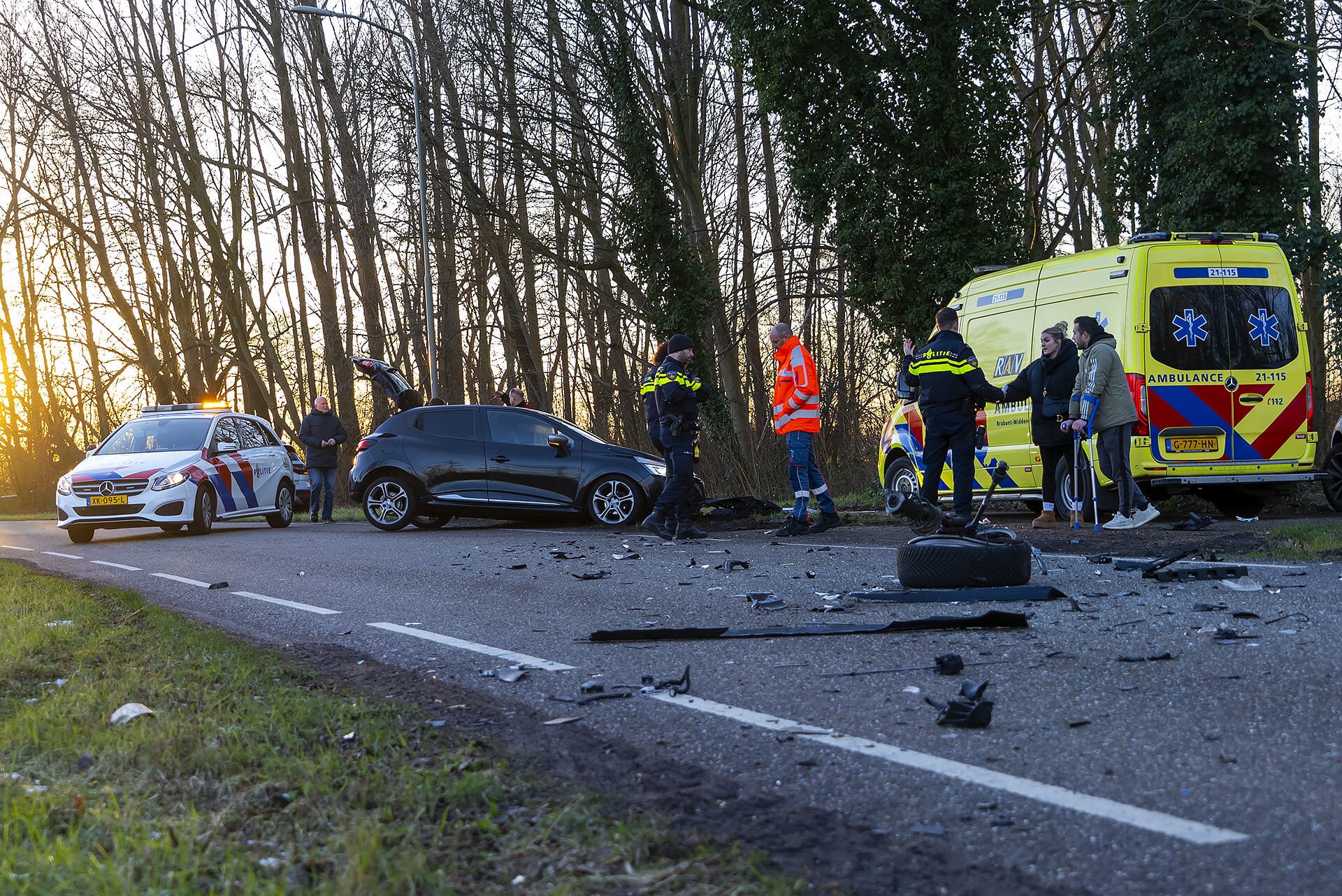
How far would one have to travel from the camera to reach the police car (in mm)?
16172

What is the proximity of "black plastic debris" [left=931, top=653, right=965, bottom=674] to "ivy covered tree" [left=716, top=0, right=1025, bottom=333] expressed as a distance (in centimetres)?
1536

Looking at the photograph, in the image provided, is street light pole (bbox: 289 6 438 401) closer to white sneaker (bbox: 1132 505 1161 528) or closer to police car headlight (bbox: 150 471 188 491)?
police car headlight (bbox: 150 471 188 491)

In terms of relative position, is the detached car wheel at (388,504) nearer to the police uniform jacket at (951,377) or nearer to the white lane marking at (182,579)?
the white lane marking at (182,579)

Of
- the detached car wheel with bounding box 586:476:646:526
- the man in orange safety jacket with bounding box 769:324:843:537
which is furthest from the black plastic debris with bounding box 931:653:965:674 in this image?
the detached car wheel with bounding box 586:476:646:526

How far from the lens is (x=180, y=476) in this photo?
16.5 meters

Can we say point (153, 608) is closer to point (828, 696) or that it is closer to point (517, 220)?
point (828, 696)

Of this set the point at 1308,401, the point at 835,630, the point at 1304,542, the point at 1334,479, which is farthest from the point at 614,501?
the point at 835,630

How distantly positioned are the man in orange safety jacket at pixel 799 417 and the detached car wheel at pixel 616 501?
125 inches

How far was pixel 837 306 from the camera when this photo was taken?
26.8 meters

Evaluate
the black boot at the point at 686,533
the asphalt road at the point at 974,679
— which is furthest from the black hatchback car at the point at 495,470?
the asphalt road at the point at 974,679

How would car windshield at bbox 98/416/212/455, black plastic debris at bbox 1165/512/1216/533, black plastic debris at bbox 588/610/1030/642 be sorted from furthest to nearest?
car windshield at bbox 98/416/212/455 → black plastic debris at bbox 1165/512/1216/533 → black plastic debris at bbox 588/610/1030/642

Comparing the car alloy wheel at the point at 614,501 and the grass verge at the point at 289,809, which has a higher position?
the car alloy wheel at the point at 614,501

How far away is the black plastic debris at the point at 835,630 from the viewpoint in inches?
243

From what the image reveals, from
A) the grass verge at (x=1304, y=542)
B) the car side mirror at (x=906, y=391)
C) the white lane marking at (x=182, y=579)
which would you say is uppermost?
the car side mirror at (x=906, y=391)
